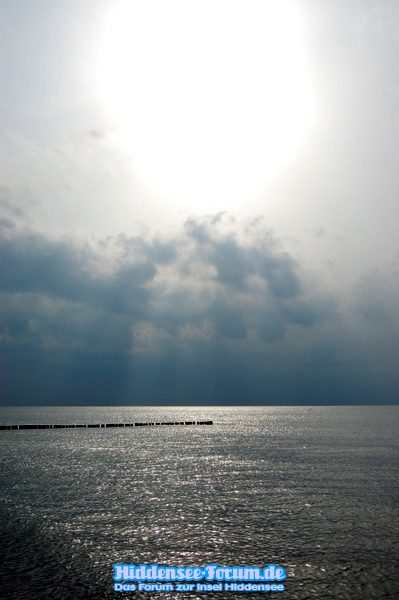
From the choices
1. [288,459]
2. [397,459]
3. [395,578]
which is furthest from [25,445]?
[395,578]

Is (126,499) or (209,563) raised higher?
(126,499)

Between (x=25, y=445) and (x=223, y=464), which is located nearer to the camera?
(x=223, y=464)

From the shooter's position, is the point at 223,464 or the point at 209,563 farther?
the point at 223,464

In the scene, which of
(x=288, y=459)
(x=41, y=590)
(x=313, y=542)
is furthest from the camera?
(x=288, y=459)

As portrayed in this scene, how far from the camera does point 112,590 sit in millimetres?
22438

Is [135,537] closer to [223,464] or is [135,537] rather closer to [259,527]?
[259,527]

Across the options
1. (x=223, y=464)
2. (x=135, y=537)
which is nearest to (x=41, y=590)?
(x=135, y=537)

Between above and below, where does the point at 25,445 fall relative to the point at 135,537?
above

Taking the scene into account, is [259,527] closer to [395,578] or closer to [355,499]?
[395,578]

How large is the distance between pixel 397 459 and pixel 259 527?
4486cm

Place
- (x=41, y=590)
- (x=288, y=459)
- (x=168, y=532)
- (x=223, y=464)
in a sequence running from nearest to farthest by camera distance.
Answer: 1. (x=41, y=590)
2. (x=168, y=532)
3. (x=223, y=464)
4. (x=288, y=459)

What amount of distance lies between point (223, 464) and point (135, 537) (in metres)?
34.5

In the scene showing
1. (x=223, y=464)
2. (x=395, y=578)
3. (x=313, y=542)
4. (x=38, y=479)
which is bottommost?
(x=395, y=578)

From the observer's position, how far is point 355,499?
4019 centimetres
